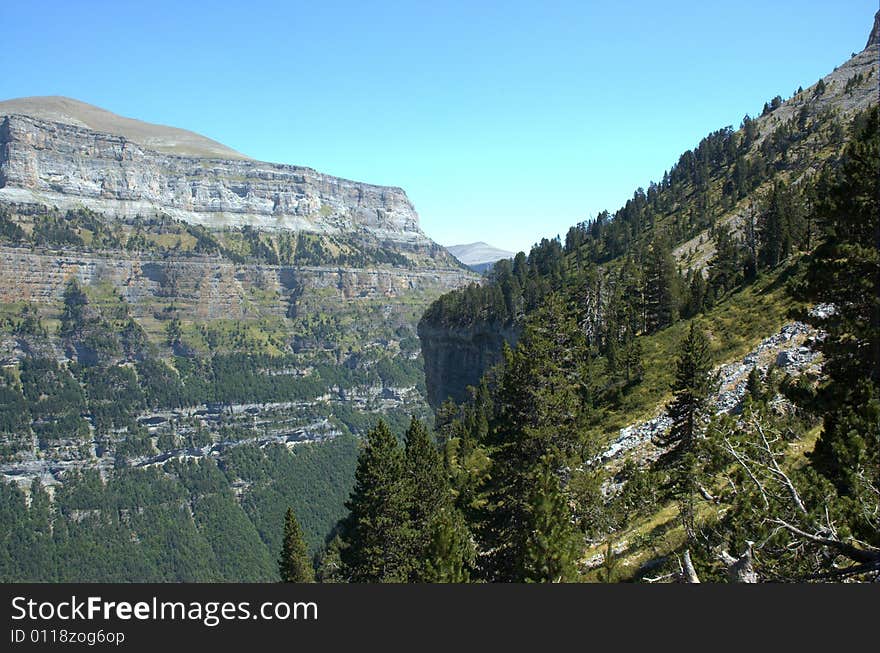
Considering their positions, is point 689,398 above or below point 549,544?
above

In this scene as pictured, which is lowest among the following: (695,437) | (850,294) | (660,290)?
(695,437)

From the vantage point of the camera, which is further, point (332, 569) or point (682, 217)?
point (682, 217)

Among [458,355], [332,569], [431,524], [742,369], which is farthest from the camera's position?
[458,355]

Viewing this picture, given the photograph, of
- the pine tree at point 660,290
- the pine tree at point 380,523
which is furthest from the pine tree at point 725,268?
the pine tree at point 380,523

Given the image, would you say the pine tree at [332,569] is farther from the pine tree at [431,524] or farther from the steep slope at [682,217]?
the steep slope at [682,217]

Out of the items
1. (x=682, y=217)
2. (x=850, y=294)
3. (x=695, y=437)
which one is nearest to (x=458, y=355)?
(x=682, y=217)

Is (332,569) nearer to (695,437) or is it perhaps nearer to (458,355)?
(695,437)

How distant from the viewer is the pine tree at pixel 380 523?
32.5m

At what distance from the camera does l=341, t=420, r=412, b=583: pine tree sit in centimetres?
3250

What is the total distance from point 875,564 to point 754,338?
167ft

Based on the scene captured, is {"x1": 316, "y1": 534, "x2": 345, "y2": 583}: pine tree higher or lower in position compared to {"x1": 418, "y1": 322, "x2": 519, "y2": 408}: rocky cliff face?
lower

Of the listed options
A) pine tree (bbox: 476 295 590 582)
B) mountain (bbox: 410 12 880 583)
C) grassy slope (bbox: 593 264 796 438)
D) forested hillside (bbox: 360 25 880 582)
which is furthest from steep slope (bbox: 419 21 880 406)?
pine tree (bbox: 476 295 590 582)

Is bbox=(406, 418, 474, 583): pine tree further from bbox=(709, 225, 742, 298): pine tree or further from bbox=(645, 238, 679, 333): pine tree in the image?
bbox=(709, 225, 742, 298): pine tree

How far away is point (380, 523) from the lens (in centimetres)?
3247
